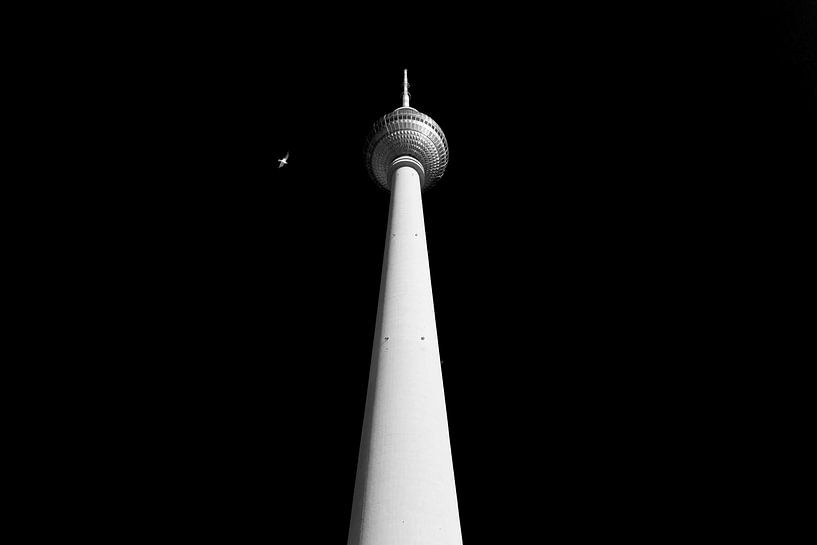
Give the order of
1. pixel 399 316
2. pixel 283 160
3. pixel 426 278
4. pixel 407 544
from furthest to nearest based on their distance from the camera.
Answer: pixel 283 160
pixel 426 278
pixel 399 316
pixel 407 544

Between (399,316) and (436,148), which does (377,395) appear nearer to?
(399,316)

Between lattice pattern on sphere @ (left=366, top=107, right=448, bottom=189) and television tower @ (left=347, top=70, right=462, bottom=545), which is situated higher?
lattice pattern on sphere @ (left=366, top=107, right=448, bottom=189)

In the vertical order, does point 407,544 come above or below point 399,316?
below

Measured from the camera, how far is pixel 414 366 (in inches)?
579

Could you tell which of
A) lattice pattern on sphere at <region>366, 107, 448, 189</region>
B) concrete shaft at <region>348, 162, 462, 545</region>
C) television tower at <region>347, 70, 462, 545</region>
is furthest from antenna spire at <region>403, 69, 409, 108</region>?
concrete shaft at <region>348, 162, 462, 545</region>

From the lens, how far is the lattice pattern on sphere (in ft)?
120

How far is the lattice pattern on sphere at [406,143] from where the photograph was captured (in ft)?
120

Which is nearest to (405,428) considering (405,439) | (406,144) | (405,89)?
(405,439)

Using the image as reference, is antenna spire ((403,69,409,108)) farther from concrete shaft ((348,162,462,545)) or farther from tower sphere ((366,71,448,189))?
concrete shaft ((348,162,462,545))

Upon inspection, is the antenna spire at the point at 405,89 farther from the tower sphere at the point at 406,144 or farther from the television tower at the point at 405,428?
the television tower at the point at 405,428

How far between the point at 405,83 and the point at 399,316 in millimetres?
34363

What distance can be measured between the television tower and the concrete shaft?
0.02m

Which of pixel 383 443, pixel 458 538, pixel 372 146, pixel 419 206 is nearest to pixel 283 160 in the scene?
pixel 372 146

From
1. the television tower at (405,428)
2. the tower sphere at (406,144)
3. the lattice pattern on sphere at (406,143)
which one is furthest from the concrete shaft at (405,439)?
the lattice pattern on sphere at (406,143)
